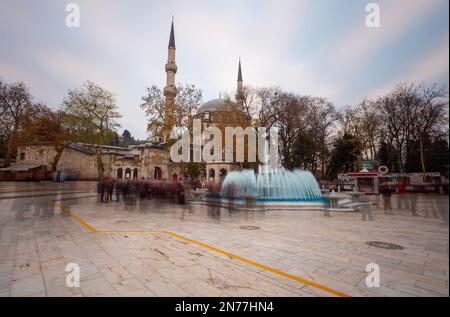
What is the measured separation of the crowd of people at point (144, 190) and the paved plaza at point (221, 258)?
644cm

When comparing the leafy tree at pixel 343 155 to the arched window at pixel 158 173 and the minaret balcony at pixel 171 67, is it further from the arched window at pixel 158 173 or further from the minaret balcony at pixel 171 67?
the minaret balcony at pixel 171 67

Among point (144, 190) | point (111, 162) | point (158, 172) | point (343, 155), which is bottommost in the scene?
point (144, 190)

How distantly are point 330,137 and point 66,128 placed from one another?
4364cm

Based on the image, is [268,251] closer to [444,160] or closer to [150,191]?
[444,160]

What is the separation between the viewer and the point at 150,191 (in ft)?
52.7

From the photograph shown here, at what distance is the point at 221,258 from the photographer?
445 cm

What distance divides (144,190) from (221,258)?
13.2 meters

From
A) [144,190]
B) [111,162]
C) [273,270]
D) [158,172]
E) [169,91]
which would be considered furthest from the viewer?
[111,162]

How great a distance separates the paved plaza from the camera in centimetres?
319
